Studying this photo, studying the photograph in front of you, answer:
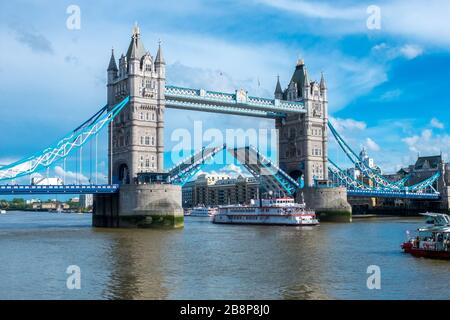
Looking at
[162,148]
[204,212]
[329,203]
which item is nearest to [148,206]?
[162,148]

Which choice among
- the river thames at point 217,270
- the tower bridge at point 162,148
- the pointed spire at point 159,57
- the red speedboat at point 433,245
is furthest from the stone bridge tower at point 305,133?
the red speedboat at point 433,245

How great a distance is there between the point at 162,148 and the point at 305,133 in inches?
1003

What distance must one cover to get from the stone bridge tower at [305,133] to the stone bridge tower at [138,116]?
25.3m

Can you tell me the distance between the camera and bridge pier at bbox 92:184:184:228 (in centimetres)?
5941

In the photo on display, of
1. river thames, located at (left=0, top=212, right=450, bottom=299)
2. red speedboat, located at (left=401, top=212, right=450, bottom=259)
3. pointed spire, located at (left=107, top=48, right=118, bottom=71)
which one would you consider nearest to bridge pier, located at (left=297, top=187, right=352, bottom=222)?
pointed spire, located at (left=107, top=48, right=118, bottom=71)

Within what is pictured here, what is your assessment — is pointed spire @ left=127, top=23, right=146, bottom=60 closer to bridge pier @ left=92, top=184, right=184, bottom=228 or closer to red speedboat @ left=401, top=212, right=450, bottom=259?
bridge pier @ left=92, top=184, right=184, bottom=228

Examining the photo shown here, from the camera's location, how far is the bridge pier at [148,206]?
59.4 metres

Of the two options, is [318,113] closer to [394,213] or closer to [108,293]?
[394,213]

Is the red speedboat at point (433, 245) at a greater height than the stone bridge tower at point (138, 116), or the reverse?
the stone bridge tower at point (138, 116)

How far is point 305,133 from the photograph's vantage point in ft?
276

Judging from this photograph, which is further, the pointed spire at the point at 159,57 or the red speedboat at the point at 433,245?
the pointed spire at the point at 159,57

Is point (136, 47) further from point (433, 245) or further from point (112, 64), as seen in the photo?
point (433, 245)

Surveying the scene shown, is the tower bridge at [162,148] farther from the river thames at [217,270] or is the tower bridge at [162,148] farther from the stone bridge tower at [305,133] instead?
the river thames at [217,270]

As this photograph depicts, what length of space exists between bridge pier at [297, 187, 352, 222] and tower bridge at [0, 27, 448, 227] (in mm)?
135
